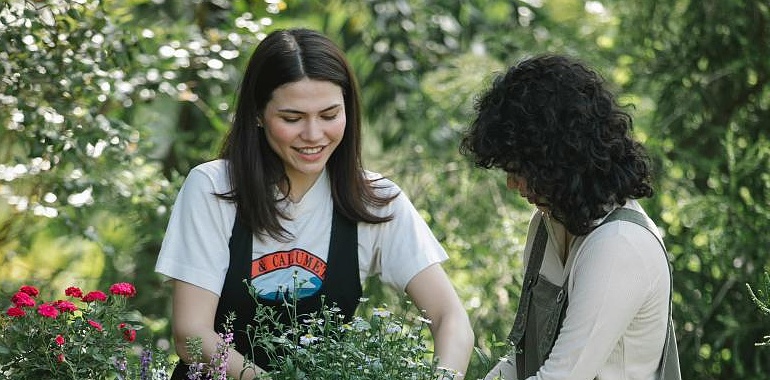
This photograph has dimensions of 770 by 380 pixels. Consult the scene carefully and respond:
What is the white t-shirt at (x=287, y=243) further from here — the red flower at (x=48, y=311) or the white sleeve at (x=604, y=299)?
the white sleeve at (x=604, y=299)

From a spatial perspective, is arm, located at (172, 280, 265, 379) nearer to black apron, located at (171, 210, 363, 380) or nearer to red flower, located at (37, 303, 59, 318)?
black apron, located at (171, 210, 363, 380)

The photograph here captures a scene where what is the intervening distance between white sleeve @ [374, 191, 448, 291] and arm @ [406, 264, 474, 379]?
21 millimetres

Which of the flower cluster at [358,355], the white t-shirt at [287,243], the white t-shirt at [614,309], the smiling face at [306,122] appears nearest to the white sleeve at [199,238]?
the white t-shirt at [287,243]

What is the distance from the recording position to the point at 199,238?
2365mm

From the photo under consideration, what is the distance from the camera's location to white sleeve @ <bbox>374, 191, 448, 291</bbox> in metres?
2.49

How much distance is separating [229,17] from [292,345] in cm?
216

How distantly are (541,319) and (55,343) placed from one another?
38.0 inches

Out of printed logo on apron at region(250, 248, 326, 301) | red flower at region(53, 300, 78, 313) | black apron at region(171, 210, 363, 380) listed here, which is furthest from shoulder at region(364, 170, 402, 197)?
red flower at region(53, 300, 78, 313)

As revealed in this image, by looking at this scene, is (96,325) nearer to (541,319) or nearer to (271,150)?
(271,150)

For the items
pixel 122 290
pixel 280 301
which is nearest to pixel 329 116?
pixel 280 301

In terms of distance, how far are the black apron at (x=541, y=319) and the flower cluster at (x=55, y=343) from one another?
777mm

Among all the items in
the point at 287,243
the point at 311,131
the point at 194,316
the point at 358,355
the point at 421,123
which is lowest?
the point at 421,123

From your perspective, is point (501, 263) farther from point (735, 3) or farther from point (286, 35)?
point (286, 35)

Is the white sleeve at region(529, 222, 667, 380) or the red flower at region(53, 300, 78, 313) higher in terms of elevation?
the white sleeve at region(529, 222, 667, 380)
